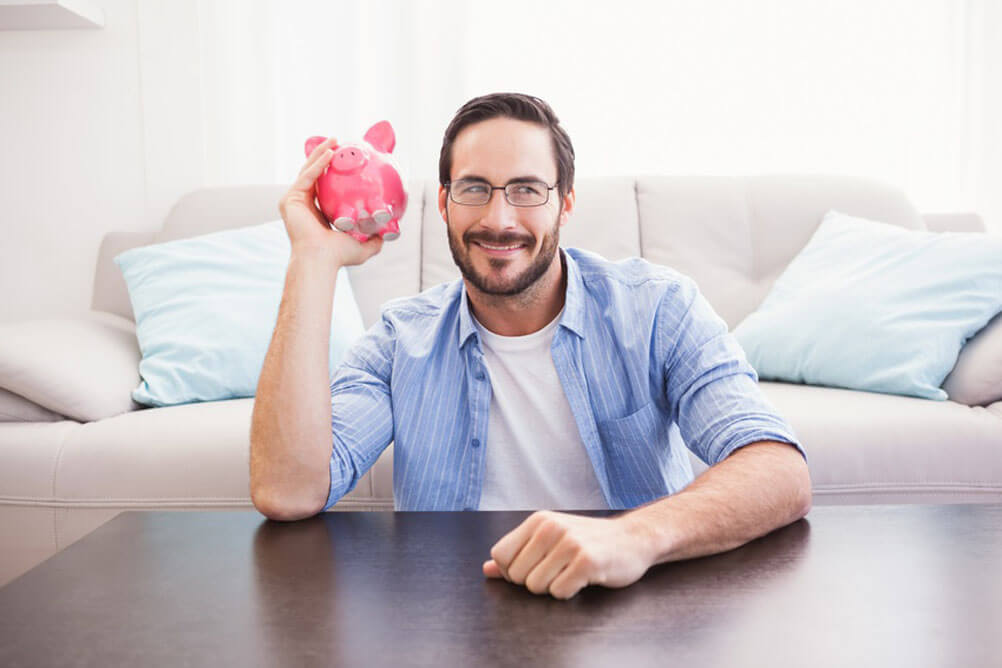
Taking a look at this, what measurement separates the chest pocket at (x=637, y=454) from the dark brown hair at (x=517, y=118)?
38 centimetres

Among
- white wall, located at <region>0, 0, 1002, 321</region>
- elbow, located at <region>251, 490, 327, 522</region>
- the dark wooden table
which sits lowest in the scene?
elbow, located at <region>251, 490, 327, 522</region>

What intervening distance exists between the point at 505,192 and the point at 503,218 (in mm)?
46

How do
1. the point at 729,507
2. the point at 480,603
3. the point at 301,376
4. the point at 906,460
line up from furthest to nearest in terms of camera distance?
the point at 906,460 < the point at 301,376 < the point at 729,507 < the point at 480,603

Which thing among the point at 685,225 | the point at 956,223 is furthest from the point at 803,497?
the point at 956,223

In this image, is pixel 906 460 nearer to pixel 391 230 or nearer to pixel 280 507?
pixel 391 230

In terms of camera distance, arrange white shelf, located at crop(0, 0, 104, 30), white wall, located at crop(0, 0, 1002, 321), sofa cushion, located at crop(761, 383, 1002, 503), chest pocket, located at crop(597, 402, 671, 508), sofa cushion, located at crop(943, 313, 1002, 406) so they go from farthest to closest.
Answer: white wall, located at crop(0, 0, 1002, 321), white shelf, located at crop(0, 0, 104, 30), sofa cushion, located at crop(943, 313, 1002, 406), sofa cushion, located at crop(761, 383, 1002, 503), chest pocket, located at crop(597, 402, 671, 508)

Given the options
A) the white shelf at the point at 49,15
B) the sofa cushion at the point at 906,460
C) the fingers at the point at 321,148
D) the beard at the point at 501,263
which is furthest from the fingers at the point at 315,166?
the white shelf at the point at 49,15

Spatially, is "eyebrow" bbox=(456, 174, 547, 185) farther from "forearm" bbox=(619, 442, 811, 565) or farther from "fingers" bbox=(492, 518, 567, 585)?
"fingers" bbox=(492, 518, 567, 585)

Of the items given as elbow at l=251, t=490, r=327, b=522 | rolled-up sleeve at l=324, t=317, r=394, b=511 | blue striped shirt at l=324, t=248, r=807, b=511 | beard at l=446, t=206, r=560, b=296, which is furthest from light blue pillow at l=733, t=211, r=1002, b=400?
elbow at l=251, t=490, r=327, b=522

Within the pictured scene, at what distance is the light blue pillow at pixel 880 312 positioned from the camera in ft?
6.09

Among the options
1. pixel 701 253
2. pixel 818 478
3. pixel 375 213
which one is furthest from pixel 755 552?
pixel 701 253

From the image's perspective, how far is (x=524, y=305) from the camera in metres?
1.36

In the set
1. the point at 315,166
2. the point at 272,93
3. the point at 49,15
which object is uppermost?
the point at 49,15

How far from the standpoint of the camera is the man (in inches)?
47.4
